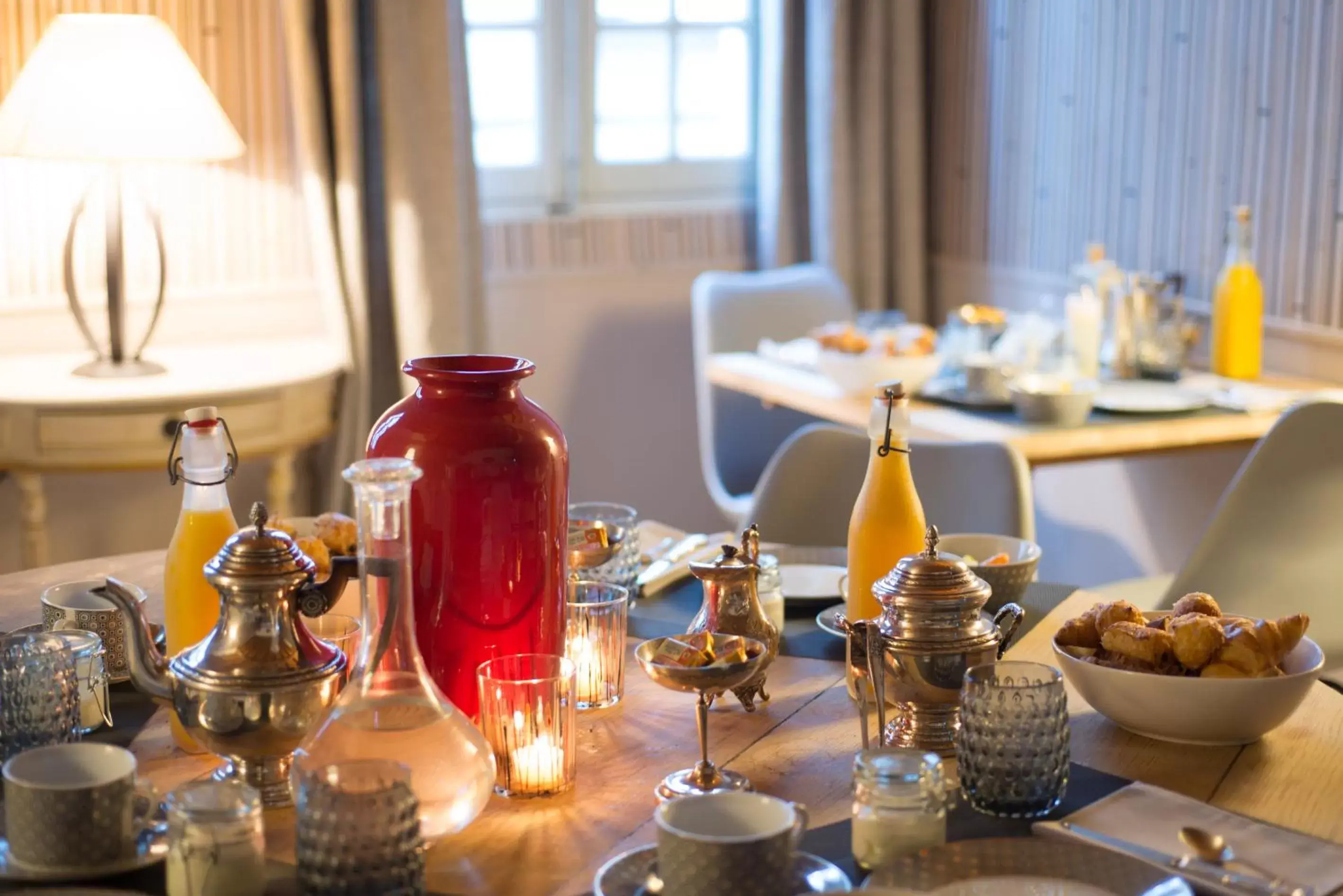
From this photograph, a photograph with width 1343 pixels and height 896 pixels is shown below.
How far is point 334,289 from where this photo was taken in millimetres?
3168

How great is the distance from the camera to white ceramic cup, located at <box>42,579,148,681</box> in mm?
1354

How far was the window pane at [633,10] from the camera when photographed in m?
3.68

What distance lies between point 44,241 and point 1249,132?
237 centimetres

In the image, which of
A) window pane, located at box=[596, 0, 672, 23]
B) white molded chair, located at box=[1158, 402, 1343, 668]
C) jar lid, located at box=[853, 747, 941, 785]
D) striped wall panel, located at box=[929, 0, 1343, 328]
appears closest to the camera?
jar lid, located at box=[853, 747, 941, 785]

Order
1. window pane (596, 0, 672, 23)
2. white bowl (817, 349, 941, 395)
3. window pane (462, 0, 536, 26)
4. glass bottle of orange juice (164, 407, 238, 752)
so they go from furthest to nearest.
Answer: window pane (596, 0, 672, 23), window pane (462, 0, 536, 26), white bowl (817, 349, 941, 395), glass bottle of orange juice (164, 407, 238, 752)

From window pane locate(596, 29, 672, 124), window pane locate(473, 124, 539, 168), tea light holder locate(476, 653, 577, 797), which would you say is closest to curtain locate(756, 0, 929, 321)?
window pane locate(596, 29, 672, 124)

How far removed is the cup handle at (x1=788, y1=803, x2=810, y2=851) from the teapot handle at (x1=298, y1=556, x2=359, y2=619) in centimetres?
35

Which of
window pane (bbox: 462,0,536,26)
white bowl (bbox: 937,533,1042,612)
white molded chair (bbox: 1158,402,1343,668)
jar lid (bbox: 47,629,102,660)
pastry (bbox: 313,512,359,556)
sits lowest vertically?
white molded chair (bbox: 1158,402,1343,668)

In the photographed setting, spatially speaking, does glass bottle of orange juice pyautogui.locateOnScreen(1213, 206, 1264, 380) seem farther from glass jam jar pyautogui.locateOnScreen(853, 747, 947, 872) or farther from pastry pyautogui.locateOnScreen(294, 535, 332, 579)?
glass jam jar pyautogui.locateOnScreen(853, 747, 947, 872)

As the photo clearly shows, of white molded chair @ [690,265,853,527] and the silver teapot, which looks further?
white molded chair @ [690,265,853,527]

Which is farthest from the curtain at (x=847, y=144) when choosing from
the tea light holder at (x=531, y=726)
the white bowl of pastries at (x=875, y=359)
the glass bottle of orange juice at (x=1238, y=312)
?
the tea light holder at (x=531, y=726)

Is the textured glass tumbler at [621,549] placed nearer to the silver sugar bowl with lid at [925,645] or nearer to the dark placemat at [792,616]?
the dark placemat at [792,616]

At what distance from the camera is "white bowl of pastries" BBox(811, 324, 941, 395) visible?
2725 mm

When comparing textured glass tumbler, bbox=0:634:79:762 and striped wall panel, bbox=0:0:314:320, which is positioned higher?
striped wall panel, bbox=0:0:314:320
